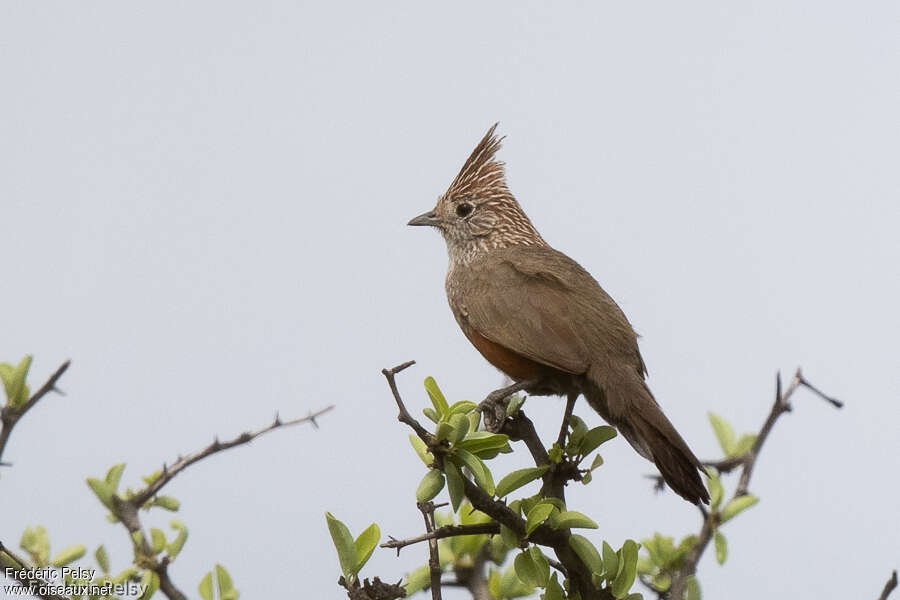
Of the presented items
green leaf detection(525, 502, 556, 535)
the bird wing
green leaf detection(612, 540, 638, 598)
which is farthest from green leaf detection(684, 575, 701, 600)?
the bird wing

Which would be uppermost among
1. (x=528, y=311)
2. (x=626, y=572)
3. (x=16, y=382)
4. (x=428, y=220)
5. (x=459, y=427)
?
(x=428, y=220)

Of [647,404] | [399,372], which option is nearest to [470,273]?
[647,404]

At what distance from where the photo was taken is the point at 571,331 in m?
4.72

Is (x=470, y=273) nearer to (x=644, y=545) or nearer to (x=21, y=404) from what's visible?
(x=644, y=545)

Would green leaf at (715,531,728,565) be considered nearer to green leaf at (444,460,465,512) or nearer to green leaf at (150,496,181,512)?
green leaf at (444,460,465,512)

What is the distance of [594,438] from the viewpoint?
12.7 feet

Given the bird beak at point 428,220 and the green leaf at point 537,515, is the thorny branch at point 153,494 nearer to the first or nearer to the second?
the green leaf at point 537,515

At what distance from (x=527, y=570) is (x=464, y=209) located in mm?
3487

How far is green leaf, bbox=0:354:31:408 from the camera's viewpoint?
13.1 ft

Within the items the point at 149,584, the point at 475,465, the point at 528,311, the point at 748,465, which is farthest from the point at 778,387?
the point at 149,584

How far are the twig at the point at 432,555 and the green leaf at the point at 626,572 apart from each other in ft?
1.90

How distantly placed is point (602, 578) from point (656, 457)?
2.26 ft

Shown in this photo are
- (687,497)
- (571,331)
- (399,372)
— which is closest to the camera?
(399,372)

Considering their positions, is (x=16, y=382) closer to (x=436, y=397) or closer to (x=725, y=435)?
(x=436, y=397)
